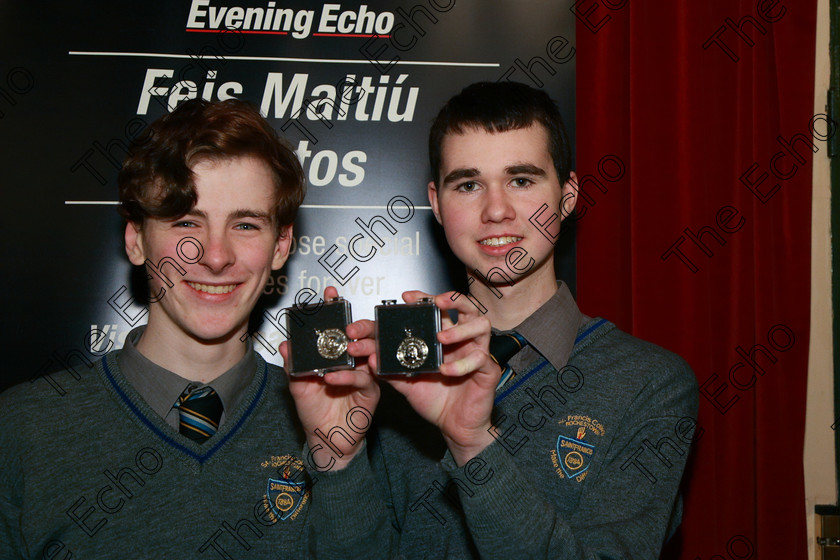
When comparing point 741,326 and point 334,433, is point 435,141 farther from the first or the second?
point 741,326

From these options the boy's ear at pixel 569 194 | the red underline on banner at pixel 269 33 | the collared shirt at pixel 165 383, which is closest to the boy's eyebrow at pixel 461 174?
the boy's ear at pixel 569 194

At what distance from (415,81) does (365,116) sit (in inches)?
7.4

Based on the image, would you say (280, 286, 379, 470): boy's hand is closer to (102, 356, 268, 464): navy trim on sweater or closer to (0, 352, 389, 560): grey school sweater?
(0, 352, 389, 560): grey school sweater

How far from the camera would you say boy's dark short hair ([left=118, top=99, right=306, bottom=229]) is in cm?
156

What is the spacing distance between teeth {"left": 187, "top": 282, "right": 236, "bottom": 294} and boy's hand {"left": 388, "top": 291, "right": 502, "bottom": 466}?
472 millimetres

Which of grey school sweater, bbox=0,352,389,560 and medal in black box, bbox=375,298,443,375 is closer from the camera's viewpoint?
medal in black box, bbox=375,298,443,375

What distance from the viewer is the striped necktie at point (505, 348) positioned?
5.24ft

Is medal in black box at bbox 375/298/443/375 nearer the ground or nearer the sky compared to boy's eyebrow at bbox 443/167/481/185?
nearer the ground

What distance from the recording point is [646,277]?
2.19 m

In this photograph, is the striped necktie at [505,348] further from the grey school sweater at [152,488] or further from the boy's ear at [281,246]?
the boy's ear at [281,246]

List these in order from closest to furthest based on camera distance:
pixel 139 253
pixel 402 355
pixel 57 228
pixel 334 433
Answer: pixel 402 355, pixel 334 433, pixel 139 253, pixel 57 228

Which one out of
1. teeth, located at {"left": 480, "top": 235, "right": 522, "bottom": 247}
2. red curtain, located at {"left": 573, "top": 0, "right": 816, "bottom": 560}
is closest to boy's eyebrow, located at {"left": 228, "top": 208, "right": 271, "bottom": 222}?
teeth, located at {"left": 480, "top": 235, "right": 522, "bottom": 247}

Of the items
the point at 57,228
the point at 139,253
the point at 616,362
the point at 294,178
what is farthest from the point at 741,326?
the point at 57,228

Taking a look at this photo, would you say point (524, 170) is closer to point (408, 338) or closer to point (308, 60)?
point (408, 338)
